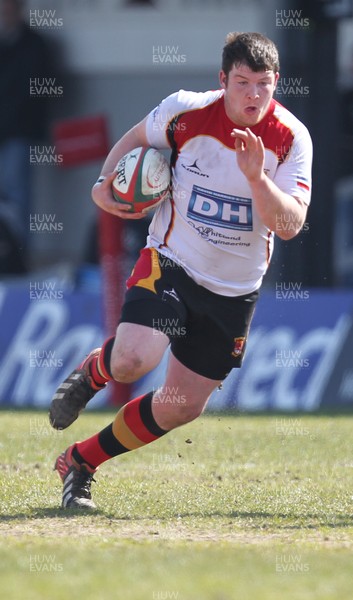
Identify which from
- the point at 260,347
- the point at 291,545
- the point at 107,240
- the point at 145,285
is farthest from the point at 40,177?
the point at 291,545

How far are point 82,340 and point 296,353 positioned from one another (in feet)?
6.71

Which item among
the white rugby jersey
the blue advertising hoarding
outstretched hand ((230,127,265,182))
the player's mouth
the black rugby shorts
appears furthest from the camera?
the blue advertising hoarding

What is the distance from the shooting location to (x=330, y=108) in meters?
13.9

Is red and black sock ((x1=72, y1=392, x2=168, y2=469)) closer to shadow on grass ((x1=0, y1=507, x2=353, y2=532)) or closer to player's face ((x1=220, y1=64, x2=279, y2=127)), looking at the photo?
shadow on grass ((x1=0, y1=507, x2=353, y2=532))

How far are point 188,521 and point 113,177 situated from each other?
5.77 ft

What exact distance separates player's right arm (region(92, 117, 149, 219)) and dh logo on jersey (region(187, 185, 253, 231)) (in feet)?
1.04

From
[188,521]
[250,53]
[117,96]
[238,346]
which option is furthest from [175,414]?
[117,96]

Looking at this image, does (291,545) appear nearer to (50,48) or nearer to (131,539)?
(131,539)

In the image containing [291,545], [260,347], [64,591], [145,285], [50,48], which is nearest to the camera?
[64,591]

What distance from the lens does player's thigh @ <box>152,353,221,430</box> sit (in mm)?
6746

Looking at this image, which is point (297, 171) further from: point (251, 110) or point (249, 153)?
point (249, 153)

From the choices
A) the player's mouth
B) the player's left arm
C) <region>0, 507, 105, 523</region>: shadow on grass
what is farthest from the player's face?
<region>0, 507, 105, 523</region>: shadow on grass

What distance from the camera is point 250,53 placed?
246 inches

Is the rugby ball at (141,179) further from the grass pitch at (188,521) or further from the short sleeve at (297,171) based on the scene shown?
the grass pitch at (188,521)
